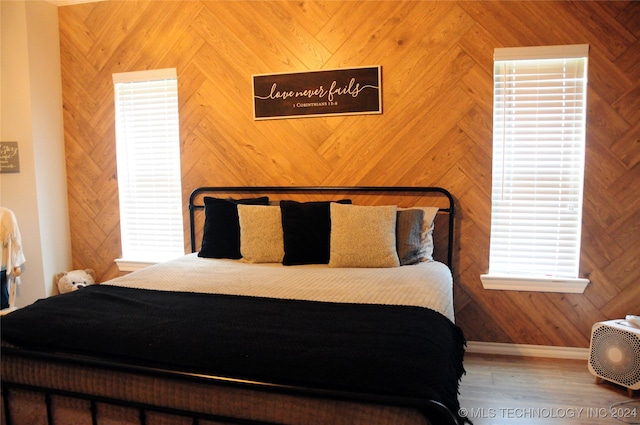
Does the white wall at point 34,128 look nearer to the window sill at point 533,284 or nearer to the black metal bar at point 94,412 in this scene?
the black metal bar at point 94,412

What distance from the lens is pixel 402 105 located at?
3.08m

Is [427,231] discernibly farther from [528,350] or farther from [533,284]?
[528,350]

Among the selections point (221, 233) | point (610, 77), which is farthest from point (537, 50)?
point (221, 233)

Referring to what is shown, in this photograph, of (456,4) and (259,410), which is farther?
(456,4)

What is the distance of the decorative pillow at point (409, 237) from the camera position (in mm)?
2750

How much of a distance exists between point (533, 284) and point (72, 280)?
11.5ft

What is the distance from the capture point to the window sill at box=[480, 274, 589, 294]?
2.91 metres

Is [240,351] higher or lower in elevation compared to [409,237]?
lower

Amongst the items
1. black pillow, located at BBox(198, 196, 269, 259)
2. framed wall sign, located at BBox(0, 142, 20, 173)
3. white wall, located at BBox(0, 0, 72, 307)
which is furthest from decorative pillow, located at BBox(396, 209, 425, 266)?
framed wall sign, located at BBox(0, 142, 20, 173)

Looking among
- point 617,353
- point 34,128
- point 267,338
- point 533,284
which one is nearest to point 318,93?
point 533,284

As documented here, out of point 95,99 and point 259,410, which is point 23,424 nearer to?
point 259,410

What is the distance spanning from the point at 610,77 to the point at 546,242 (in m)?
1.13

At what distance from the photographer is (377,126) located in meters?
3.14

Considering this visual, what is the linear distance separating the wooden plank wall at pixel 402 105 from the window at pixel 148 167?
0.10 m
